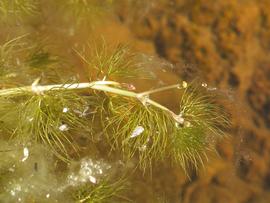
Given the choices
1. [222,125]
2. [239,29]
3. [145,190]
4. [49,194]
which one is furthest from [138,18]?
[49,194]

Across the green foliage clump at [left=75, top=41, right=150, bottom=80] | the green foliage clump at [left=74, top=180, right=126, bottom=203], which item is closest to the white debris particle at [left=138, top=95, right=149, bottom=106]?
the green foliage clump at [left=75, top=41, right=150, bottom=80]

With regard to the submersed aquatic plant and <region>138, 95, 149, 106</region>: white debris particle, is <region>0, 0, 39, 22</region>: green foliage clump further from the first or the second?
<region>138, 95, 149, 106</region>: white debris particle

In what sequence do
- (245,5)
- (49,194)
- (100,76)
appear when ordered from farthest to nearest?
(49,194)
(100,76)
(245,5)

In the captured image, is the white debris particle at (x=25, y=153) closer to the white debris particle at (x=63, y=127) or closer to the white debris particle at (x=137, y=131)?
the white debris particle at (x=63, y=127)

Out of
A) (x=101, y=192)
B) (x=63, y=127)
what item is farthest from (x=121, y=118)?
(x=101, y=192)

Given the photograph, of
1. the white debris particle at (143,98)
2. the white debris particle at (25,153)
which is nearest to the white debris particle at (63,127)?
the white debris particle at (25,153)

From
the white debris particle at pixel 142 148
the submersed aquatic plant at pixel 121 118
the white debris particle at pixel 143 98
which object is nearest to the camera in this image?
the white debris particle at pixel 143 98

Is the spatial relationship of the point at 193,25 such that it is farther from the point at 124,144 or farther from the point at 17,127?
the point at 17,127

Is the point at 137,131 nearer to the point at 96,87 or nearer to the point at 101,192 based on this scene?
the point at 96,87
